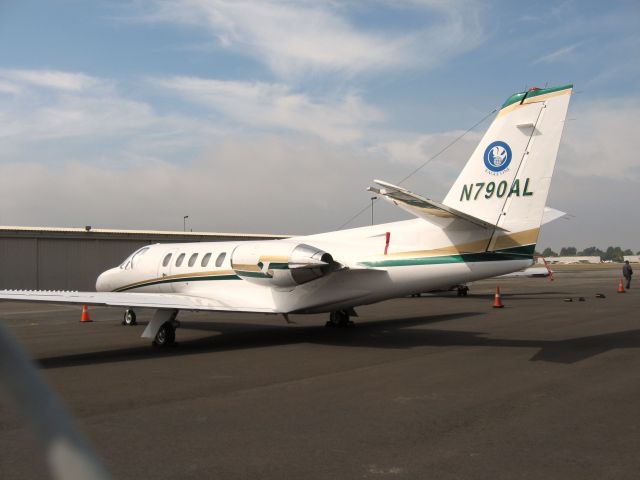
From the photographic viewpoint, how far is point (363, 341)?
46.4 ft

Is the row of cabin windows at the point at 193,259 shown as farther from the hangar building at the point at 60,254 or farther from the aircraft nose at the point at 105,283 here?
the hangar building at the point at 60,254

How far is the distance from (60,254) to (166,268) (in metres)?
21.8

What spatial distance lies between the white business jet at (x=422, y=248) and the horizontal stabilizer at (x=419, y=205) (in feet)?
0.07

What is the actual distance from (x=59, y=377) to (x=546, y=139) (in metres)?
9.79

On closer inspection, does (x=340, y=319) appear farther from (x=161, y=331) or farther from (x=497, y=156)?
(x=497, y=156)

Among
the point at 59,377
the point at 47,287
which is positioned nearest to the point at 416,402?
the point at 59,377

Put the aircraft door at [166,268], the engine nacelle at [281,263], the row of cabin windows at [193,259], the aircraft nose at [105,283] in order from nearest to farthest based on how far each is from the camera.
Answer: the engine nacelle at [281,263] < the row of cabin windows at [193,259] < the aircraft door at [166,268] < the aircraft nose at [105,283]

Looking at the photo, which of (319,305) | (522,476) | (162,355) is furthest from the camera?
(319,305)

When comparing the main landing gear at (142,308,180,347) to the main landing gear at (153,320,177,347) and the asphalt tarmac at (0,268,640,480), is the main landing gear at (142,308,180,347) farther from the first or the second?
the asphalt tarmac at (0,268,640,480)

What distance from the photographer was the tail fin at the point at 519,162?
38.6ft

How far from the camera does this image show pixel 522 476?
506cm

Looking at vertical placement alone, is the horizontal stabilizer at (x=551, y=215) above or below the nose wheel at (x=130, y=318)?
above

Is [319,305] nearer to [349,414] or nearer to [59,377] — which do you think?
[59,377]

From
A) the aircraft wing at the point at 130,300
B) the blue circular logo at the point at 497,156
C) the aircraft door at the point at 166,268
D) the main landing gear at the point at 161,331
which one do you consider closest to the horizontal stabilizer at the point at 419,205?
the blue circular logo at the point at 497,156
